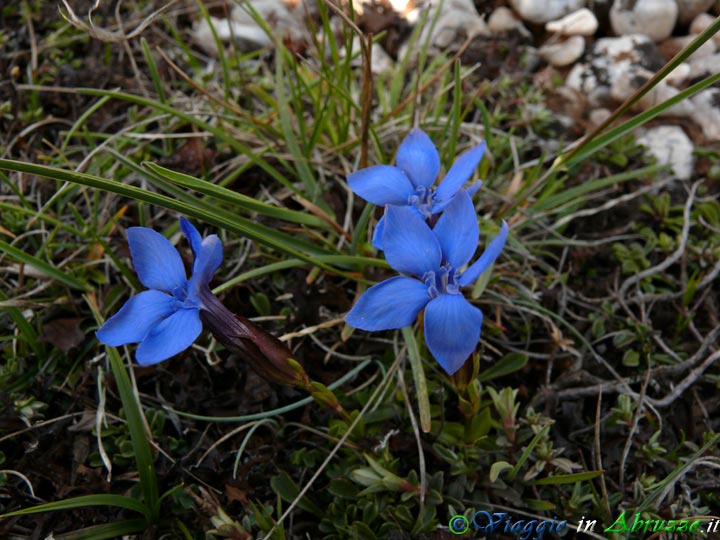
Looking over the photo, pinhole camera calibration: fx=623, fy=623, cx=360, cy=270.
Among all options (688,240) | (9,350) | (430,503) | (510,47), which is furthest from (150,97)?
(688,240)

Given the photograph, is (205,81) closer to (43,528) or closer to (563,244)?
(563,244)

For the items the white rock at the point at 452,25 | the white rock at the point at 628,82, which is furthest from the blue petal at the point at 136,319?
the white rock at the point at 628,82

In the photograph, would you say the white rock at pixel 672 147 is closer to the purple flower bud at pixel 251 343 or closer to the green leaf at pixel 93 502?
the purple flower bud at pixel 251 343

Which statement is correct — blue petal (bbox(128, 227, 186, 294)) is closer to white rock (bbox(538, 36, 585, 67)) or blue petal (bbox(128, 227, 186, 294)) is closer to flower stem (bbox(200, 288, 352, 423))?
flower stem (bbox(200, 288, 352, 423))

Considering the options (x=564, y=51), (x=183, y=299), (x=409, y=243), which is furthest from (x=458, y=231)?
(x=564, y=51)

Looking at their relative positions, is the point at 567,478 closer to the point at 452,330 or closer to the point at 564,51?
the point at 452,330

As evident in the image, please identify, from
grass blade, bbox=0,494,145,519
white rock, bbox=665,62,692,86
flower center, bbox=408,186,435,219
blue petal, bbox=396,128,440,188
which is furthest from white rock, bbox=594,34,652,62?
grass blade, bbox=0,494,145,519
